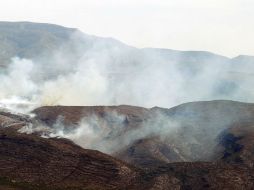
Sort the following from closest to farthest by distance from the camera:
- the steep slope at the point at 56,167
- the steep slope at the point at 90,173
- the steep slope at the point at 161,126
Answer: the steep slope at the point at 90,173 < the steep slope at the point at 56,167 < the steep slope at the point at 161,126

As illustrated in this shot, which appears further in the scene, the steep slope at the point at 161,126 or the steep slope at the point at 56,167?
the steep slope at the point at 161,126

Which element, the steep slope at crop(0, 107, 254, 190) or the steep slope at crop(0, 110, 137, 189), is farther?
the steep slope at crop(0, 110, 137, 189)

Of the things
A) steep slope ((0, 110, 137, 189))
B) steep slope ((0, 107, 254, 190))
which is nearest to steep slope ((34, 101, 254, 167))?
steep slope ((0, 107, 254, 190))

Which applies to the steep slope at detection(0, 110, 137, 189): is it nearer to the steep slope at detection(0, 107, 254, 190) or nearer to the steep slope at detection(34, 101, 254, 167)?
the steep slope at detection(0, 107, 254, 190)

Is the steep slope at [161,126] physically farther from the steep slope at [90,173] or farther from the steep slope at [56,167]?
the steep slope at [56,167]

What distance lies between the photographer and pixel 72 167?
107 meters

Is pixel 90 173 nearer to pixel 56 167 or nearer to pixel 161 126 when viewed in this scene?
pixel 56 167

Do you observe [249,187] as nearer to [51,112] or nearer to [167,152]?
[167,152]

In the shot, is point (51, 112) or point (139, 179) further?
point (51, 112)

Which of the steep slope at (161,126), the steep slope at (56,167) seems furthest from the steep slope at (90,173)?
the steep slope at (161,126)

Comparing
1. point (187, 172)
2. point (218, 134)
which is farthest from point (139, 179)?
point (218, 134)

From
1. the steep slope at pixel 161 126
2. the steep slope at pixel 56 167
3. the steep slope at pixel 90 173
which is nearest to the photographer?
the steep slope at pixel 90 173

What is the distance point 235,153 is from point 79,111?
58737 millimetres

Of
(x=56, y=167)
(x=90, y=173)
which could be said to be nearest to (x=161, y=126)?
(x=90, y=173)
